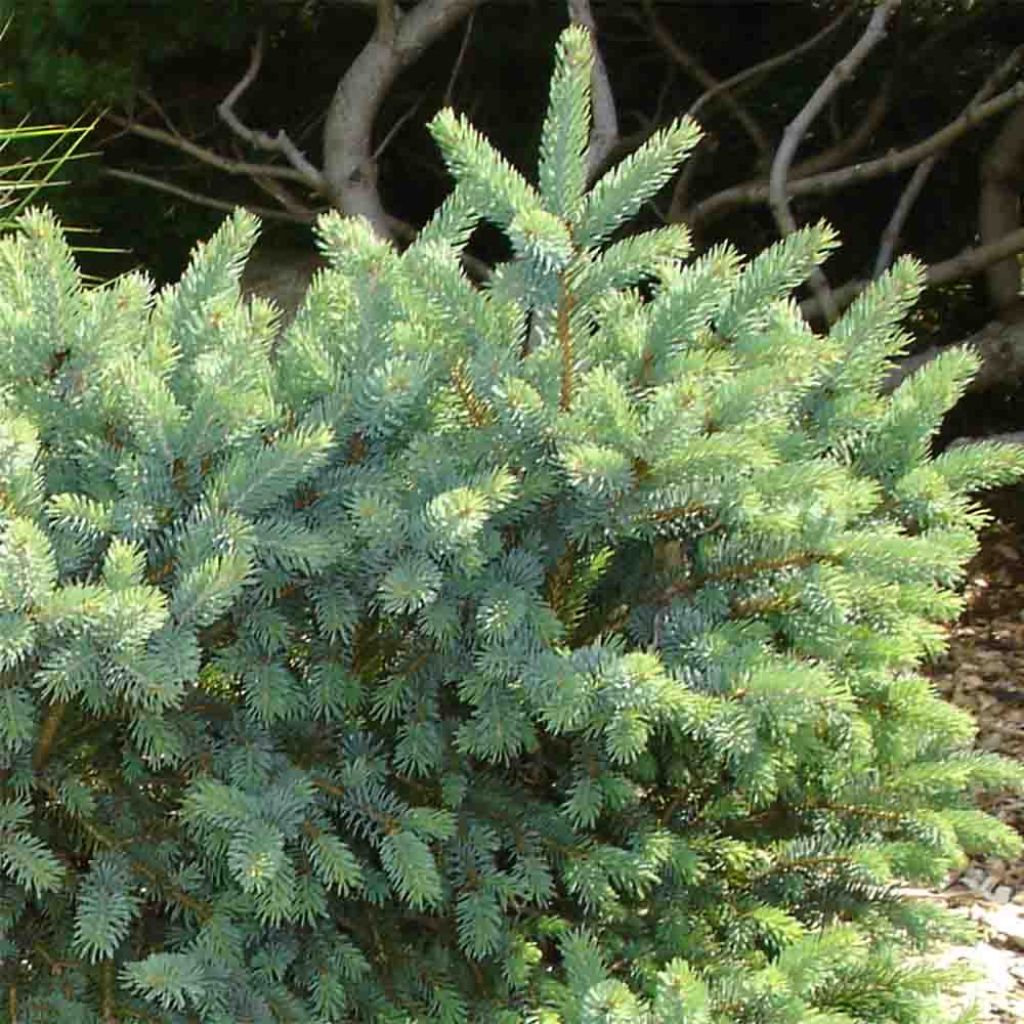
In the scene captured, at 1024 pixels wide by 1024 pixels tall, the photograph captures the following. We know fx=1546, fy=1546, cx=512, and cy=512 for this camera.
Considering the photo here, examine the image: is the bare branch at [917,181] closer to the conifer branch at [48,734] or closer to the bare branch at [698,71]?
the bare branch at [698,71]

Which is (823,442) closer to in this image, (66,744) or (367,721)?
(367,721)

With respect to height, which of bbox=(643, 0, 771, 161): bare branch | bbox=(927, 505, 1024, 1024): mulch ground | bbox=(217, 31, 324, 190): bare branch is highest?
bbox=(643, 0, 771, 161): bare branch

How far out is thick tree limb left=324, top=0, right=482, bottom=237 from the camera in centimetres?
486

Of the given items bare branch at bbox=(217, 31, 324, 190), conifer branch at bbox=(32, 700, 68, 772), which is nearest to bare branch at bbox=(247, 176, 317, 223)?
bare branch at bbox=(217, 31, 324, 190)

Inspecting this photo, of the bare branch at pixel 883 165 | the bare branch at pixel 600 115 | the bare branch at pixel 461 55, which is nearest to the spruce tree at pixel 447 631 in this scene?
the bare branch at pixel 600 115

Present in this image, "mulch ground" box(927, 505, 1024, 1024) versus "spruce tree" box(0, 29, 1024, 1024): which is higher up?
"mulch ground" box(927, 505, 1024, 1024)

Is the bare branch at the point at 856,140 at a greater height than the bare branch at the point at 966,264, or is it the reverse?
the bare branch at the point at 856,140

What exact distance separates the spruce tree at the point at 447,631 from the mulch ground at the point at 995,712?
61 cm

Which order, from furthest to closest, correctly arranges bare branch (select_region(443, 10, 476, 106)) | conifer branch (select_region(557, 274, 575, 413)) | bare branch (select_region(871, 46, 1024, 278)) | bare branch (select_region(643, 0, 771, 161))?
1. bare branch (select_region(643, 0, 771, 161))
2. bare branch (select_region(443, 10, 476, 106))
3. bare branch (select_region(871, 46, 1024, 278))
4. conifer branch (select_region(557, 274, 575, 413))

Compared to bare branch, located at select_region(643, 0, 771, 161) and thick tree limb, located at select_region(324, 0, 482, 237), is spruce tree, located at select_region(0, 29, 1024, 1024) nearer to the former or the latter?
thick tree limb, located at select_region(324, 0, 482, 237)

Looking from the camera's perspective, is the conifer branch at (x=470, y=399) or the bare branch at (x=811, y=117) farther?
the bare branch at (x=811, y=117)

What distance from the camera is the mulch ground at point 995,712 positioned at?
117 inches

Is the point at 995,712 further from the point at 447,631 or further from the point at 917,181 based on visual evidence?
the point at 447,631

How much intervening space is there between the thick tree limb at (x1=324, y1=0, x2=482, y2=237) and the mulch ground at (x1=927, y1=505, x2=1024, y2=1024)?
7.36ft
